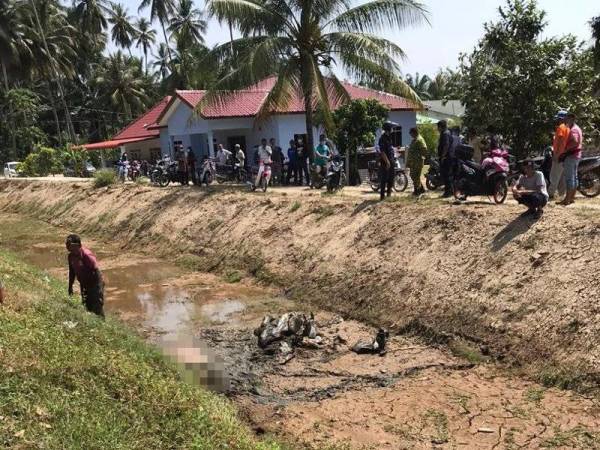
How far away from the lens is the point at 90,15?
45.3m

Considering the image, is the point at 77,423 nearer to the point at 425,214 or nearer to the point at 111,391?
the point at 111,391

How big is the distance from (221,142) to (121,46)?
92.1ft

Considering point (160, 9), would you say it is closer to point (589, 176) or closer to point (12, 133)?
point (12, 133)

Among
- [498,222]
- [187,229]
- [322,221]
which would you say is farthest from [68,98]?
[498,222]

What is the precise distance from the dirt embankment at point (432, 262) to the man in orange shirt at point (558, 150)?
118 centimetres

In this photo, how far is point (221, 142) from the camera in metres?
27.6

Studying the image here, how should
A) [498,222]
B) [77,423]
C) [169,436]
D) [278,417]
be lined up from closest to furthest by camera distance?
[77,423]
[169,436]
[278,417]
[498,222]

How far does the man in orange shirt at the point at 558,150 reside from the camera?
9.80 meters

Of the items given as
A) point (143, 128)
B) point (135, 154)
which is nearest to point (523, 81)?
point (143, 128)

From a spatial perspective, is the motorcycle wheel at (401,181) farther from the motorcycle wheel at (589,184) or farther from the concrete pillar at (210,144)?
the concrete pillar at (210,144)

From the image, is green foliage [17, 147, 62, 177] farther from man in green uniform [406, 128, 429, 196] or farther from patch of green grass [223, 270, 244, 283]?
man in green uniform [406, 128, 429, 196]

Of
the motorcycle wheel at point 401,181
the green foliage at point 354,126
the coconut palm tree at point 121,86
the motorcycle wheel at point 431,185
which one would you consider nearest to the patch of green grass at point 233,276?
the motorcycle wheel at point 401,181

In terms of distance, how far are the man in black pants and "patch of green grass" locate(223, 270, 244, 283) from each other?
460 cm

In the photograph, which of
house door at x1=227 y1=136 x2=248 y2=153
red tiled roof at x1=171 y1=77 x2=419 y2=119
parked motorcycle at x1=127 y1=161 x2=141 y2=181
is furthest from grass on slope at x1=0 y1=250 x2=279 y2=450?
house door at x1=227 y1=136 x2=248 y2=153
